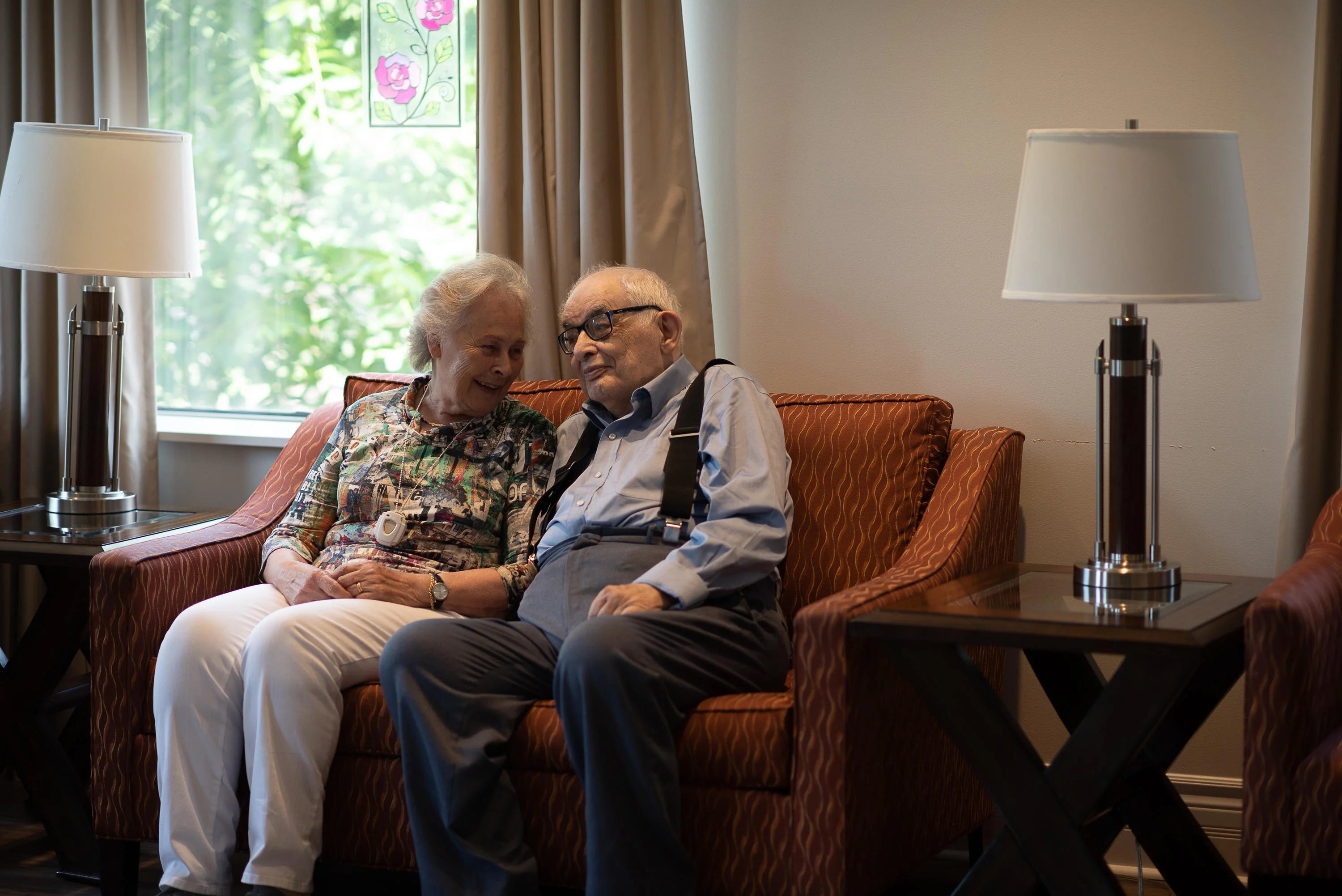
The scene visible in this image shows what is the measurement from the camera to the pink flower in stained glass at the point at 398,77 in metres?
3.37

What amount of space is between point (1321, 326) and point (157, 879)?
2629 mm

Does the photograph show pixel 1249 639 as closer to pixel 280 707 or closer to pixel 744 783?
pixel 744 783

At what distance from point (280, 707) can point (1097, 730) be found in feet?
4.41

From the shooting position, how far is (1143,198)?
191 cm

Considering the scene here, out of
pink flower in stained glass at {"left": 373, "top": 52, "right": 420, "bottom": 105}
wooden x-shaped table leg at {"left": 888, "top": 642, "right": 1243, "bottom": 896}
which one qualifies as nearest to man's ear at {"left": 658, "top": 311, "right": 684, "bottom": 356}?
wooden x-shaped table leg at {"left": 888, "top": 642, "right": 1243, "bottom": 896}

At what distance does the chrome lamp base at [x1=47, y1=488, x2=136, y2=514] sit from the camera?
2936 mm

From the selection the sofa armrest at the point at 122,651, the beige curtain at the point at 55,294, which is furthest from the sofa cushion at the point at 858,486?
the beige curtain at the point at 55,294

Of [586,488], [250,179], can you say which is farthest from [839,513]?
[250,179]

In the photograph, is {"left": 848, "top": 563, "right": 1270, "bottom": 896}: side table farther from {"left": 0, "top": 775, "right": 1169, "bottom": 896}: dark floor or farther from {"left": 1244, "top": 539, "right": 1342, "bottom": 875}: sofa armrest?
{"left": 0, "top": 775, "right": 1169, "bottom": 896}: dark floor

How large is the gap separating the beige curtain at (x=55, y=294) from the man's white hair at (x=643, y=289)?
4.67 ft

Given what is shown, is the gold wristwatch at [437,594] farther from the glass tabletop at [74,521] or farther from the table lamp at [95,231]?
the table lamp at [95,231]

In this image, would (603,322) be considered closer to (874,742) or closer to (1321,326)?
(874,742)

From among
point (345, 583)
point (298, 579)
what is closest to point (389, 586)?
point (345, 583)

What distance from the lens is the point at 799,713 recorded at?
1.96 m
